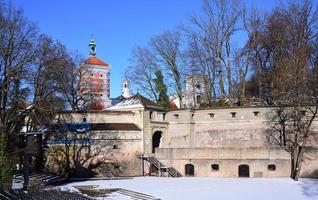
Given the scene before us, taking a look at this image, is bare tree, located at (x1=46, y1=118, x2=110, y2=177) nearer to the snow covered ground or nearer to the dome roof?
the snow covered ground

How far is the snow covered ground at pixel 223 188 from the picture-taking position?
67.7 feet

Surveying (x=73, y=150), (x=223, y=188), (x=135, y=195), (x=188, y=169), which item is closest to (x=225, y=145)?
(x=188, y=169)

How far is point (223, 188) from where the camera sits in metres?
23.9

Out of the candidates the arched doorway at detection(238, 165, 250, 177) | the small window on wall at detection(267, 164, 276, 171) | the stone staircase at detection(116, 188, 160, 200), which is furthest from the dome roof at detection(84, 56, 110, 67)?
the stone staircase at detection(116, 188, 160, 200)

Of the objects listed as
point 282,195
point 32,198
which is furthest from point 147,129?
point 32,198

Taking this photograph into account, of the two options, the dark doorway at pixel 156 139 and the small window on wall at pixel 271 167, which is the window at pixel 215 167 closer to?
the small window on wall at pixel 271 167

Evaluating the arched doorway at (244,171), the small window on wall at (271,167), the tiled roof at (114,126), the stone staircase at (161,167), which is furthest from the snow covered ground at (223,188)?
the tiled roof at (114,126)

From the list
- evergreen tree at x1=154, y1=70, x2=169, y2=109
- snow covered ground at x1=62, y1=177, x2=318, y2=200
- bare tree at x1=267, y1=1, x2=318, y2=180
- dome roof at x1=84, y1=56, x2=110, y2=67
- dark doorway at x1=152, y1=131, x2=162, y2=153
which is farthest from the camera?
dome roof at x1=84, y1=56, x2=110, y2=67

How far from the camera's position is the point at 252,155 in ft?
99.9

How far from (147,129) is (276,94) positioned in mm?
9582

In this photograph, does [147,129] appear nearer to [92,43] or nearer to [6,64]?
[6,64]

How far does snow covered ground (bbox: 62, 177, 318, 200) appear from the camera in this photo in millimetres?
20639

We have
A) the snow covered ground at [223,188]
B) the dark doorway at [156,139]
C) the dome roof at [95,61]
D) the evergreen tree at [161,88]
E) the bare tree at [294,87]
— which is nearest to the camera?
the snow covered ground at [223,188]

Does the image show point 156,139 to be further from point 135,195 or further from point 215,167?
point 135,195
